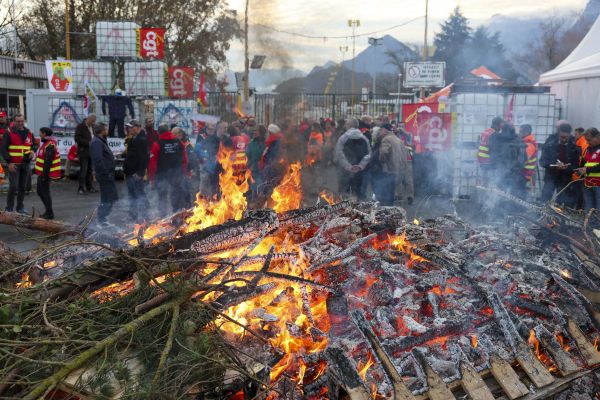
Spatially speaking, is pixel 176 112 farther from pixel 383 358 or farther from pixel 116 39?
pixel 383 358

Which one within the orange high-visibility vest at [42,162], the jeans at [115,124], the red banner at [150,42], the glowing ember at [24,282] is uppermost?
the red banner at [150,42]

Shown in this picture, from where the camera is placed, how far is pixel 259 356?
13.3 feet

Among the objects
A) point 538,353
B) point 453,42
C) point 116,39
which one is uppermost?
point 453,42

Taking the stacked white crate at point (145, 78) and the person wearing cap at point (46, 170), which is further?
the stacked white crate at point (145, 78)

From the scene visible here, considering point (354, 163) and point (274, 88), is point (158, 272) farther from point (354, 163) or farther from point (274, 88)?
point (274, 88)

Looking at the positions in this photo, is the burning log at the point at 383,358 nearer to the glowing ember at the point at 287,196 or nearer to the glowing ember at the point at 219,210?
the glowing ember at the point at 219,210

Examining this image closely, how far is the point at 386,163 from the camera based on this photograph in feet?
35.3

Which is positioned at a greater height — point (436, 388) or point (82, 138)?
point (82, 138)

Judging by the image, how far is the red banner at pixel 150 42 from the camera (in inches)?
714

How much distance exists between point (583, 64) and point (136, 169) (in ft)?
36.3

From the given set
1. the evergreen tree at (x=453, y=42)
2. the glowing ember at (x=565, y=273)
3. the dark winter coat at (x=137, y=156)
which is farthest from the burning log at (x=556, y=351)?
the evergreen tree at (x=453, y=42)

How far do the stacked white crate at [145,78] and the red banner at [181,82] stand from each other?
75.1 inches

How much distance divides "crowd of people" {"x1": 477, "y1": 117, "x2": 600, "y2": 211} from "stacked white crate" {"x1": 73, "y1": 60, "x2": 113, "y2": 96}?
41.5 ft

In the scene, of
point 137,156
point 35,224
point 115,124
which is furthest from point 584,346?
point 115,124
